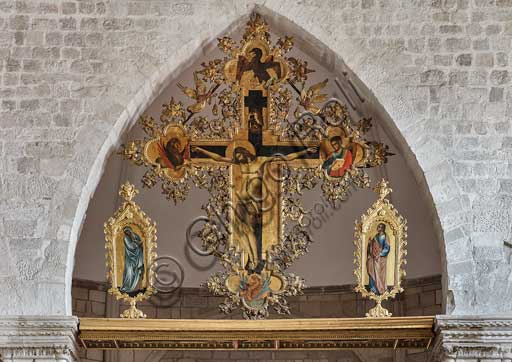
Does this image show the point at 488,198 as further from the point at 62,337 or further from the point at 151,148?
the point at 62,337

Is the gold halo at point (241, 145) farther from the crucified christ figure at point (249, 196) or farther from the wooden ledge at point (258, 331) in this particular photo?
the wooden ledge at point (258, 331)

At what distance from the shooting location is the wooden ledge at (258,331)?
9.61m

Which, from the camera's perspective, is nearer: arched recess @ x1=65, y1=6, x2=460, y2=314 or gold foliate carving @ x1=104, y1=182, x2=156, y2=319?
arched recess @ x1=65, y1=6, x2=460, y2=314

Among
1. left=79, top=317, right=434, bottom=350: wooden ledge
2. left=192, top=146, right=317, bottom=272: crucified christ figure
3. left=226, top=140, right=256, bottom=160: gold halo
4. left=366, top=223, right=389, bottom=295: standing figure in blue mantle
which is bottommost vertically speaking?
left=79, top=317, right=434, bottom=350: wooden ledge

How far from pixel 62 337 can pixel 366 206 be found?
432 cm

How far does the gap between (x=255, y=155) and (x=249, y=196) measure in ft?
1.00

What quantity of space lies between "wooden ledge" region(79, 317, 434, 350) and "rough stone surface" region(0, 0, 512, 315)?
0.39 m

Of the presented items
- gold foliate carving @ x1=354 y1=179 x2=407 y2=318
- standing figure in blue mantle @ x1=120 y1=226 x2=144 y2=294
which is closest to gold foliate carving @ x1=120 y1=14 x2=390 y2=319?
gold foliate carving @ x1=354 y1=179 x2=407 y2=318

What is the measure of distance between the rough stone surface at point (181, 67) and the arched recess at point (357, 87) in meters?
0.01

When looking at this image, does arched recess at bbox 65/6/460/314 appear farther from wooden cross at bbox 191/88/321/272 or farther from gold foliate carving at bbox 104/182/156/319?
wooden cross at bbox 191/88/321/272

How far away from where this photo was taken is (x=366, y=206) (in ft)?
42.0

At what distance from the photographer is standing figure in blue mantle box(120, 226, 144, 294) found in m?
9.82

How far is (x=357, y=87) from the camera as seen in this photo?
9898 mm

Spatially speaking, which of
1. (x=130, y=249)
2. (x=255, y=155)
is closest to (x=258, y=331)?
(x=130, y=249)
